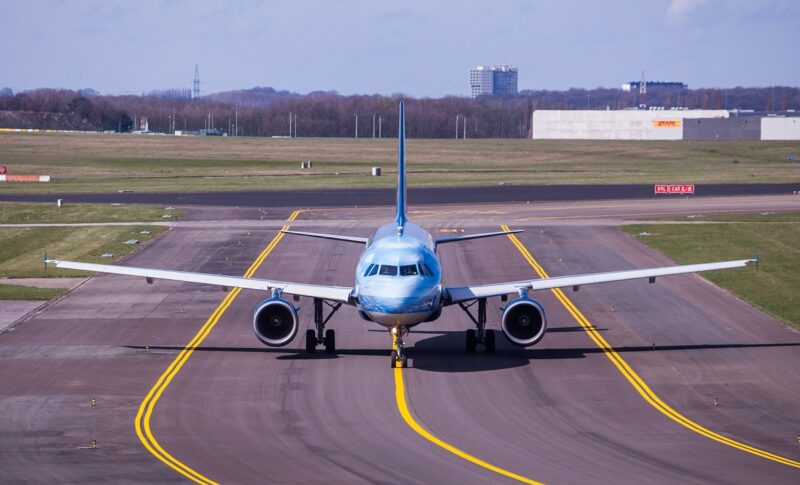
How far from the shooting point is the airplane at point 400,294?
1231 inches

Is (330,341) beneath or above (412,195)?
above

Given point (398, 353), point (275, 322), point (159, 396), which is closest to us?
point (159, 396)

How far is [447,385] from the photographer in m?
30.9

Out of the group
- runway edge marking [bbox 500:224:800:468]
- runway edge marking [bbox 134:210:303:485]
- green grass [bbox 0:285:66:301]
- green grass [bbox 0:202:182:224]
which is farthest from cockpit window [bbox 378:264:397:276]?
green grass [bbox 0:202:182:224]

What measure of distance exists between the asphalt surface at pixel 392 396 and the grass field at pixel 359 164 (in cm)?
6699

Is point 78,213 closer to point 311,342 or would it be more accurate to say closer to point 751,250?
point 751,250

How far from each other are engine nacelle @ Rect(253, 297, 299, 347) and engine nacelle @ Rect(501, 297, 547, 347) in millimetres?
6256

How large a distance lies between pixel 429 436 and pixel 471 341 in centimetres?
967

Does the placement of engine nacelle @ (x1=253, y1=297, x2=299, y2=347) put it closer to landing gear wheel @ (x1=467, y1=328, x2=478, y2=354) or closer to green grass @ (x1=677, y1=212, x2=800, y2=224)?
landing gear wheel @ (x1=467, y1=328, x2=478, y2=354)

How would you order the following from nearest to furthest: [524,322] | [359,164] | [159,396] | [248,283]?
[159,396]
[524,322]
[248,283]
[359,164]

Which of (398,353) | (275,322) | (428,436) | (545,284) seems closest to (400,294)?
(398,353)

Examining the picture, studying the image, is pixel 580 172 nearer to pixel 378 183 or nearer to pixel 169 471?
pixel 378 183

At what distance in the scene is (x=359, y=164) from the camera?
155000mm

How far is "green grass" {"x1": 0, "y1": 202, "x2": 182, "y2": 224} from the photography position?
7806 centimetres
